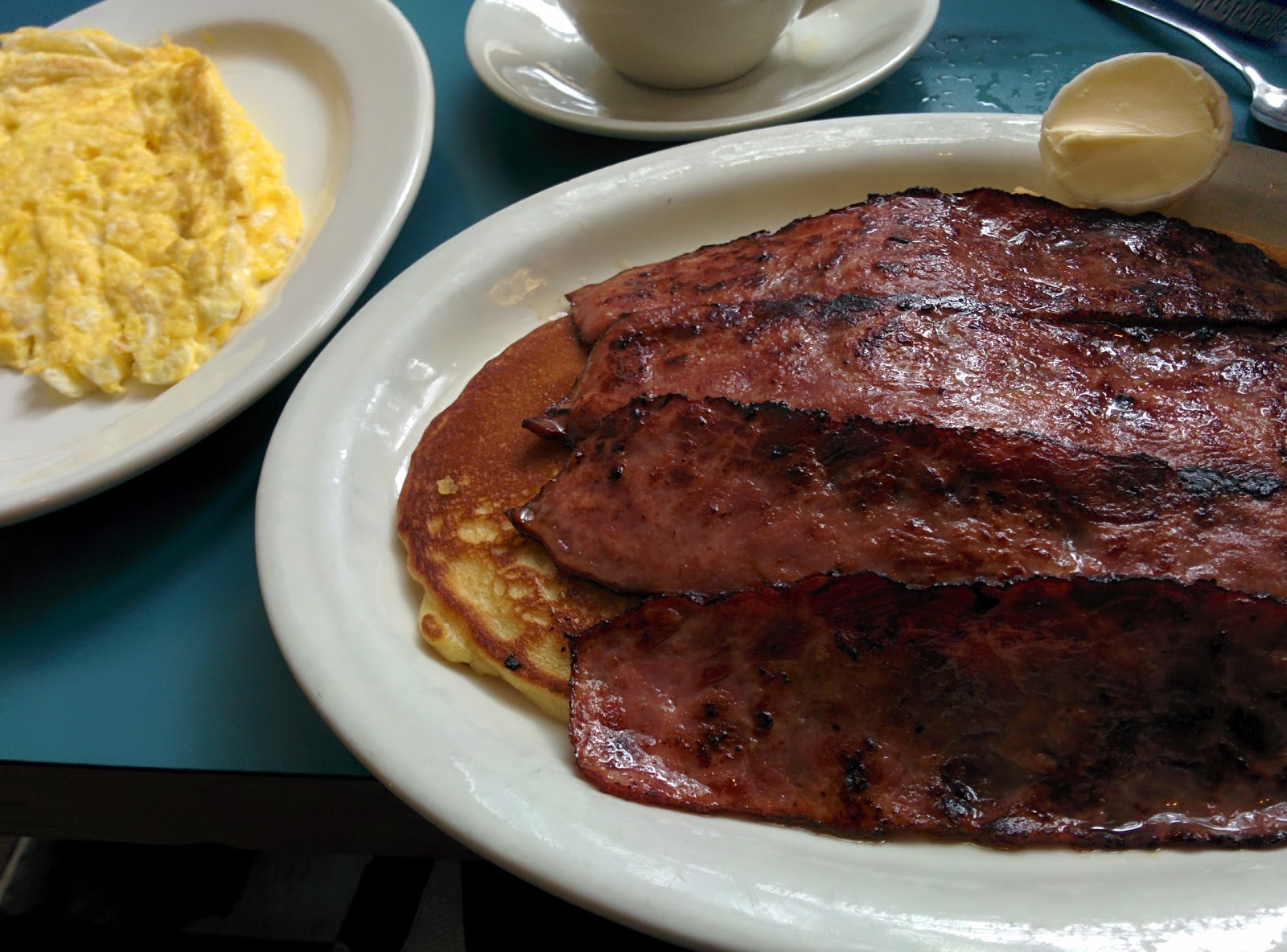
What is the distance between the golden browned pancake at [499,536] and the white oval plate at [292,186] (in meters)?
0.41

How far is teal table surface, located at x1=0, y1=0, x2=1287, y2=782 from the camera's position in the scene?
1344 millimetres

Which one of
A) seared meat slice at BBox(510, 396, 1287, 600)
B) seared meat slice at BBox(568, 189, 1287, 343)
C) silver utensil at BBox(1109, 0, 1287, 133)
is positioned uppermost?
silver utensil at BBox(1109, 0, 1287, 133)

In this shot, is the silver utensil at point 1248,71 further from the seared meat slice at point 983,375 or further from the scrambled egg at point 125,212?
the scrambled egg at point 125,212

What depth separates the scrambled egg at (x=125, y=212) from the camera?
188cm

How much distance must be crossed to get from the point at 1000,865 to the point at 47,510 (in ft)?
5.29

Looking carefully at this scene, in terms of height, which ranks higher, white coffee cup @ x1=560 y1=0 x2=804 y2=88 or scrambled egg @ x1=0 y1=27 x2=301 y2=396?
white coffee cup @ x1=560 y1=0 x2=804 y2=88

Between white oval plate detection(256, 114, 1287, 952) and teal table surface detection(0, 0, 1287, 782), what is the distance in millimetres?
236

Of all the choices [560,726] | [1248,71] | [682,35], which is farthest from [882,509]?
[1248,71]

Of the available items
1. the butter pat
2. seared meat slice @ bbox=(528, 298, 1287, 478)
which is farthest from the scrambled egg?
the butter pat

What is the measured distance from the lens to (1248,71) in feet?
7.28

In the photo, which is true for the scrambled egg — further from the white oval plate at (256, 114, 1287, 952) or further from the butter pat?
the butter pat

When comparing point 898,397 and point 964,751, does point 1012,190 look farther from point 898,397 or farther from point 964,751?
point 964,751

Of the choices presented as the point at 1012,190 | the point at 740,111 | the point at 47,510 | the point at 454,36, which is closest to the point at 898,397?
the point at 1012,190

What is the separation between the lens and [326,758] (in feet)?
4.20
